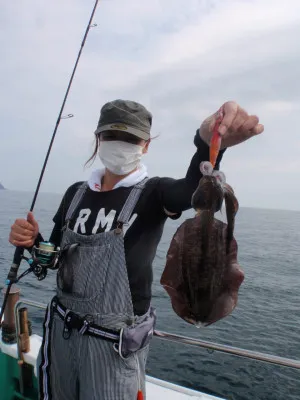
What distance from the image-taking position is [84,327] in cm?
243

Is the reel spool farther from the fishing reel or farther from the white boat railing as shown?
the white boat railing

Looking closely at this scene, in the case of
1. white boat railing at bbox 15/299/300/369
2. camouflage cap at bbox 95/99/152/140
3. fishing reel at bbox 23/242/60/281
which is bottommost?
white boat railing at bbox 15/299/300/369

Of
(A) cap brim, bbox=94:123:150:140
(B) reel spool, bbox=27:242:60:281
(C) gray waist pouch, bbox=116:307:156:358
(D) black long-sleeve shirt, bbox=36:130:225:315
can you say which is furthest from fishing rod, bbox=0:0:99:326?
(C) gray waist pouch, bbox=116:307:156:358

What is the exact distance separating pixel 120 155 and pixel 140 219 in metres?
0.63

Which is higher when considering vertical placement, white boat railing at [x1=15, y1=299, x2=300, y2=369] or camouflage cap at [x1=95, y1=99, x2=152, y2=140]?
camouflage cap at [x1=95, y1=99, x2=152, y2=140]

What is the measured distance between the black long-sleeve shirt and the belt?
26 cm

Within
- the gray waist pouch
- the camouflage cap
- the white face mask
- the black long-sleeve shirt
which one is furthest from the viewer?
the white face mask

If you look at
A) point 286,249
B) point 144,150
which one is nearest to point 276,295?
point 144,150

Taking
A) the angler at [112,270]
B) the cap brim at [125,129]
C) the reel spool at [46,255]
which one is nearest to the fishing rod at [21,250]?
the reel spool at [46,255]

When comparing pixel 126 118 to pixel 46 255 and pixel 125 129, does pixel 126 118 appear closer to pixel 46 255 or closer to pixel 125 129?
pixel 125 129

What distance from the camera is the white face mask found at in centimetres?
287

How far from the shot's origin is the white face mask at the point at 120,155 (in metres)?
2.87

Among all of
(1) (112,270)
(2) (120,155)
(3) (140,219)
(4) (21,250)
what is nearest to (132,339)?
(1) (112,270)

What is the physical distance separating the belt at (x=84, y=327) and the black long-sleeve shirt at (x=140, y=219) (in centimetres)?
26
